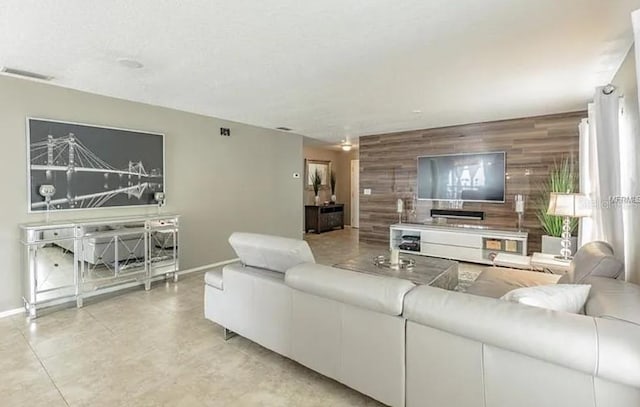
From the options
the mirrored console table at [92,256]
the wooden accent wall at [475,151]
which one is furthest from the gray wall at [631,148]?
the mirrored console table at [92,256]

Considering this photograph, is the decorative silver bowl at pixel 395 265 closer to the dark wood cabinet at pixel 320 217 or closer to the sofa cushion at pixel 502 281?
the sofa cushion at pixel 502 281

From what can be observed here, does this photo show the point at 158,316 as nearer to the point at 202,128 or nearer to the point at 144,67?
the point at 144,67

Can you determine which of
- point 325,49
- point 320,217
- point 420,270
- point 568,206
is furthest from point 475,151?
point 320,217

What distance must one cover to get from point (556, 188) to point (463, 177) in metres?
1.52

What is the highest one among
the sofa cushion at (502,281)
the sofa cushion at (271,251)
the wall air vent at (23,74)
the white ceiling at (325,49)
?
the wall air vent at (23,74)

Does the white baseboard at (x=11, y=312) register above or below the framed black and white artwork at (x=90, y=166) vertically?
below

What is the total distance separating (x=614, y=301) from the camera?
151 cm

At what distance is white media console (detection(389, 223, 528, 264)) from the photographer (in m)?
5.22

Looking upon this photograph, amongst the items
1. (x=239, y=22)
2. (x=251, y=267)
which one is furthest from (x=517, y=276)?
(x=239, y=22)

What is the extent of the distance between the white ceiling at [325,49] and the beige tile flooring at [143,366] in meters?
2.42

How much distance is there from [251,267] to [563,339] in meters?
2.05

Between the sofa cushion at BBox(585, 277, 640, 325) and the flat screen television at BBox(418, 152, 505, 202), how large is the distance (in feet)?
13.2

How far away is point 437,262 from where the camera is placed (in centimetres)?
385

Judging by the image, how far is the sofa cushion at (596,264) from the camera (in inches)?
83.8
